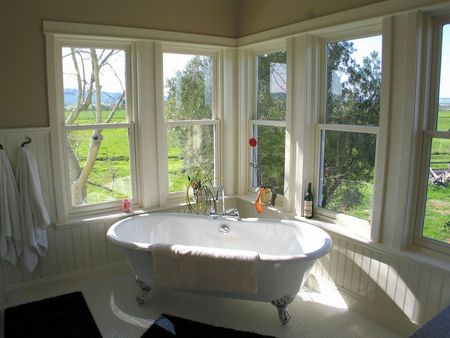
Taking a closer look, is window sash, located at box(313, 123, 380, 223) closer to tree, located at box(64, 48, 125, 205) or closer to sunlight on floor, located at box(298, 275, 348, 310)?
sunlight on floor, located at box(298, 275, 348, 310)

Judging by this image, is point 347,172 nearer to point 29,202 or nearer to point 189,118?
point 189,118

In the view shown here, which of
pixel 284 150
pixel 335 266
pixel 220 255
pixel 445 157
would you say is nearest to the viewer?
pixel 445 157

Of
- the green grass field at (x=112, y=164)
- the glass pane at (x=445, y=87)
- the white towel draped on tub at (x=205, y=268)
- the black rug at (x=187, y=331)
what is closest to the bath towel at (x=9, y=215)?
the green grass field at (x=112, y=164)

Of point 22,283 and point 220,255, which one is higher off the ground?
point 220,255

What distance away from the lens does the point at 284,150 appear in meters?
3.69

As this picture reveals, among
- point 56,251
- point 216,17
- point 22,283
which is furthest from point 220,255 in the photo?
point 216,17

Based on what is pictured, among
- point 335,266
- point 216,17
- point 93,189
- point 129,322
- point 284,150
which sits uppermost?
point 216,17

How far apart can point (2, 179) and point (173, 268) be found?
1.48m

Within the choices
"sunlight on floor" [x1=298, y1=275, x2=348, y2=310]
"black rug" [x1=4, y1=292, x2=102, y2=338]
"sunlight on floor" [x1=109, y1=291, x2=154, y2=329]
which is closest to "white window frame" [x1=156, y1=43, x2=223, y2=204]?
"sunlight on floor" [x1=109, y1=291, x2=154, y2=329]

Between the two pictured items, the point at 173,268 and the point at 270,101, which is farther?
the point at 270,101

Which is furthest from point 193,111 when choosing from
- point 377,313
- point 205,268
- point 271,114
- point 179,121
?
point 377,313

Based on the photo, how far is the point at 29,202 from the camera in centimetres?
309

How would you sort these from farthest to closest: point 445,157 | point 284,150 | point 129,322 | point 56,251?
point 284,150, point 56,251, point 129,322, point 445,157

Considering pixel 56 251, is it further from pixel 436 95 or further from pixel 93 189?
pixel 436 95
